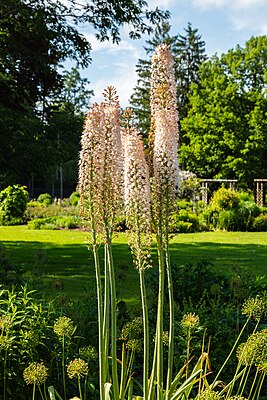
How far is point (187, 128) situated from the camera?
43.5m

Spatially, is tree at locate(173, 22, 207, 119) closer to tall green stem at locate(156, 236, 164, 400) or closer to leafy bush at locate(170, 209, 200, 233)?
leafy bush at locate(170, 209, 200, 233)

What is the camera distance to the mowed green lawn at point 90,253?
9570 millimetres

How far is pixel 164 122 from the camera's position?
2275mm

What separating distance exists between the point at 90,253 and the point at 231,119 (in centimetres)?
2866

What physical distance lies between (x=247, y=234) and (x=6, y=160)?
10950mm

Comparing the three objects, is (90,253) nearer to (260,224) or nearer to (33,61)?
(33,61)

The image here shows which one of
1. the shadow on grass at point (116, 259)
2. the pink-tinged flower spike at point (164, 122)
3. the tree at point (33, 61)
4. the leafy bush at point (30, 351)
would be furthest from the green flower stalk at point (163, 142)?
the tree at point (33, 61)

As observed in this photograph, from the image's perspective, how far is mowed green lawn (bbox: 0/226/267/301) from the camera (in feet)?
31.4

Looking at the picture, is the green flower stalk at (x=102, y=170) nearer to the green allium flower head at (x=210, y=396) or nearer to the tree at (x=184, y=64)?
the green allium flower head at (x=210, y=396)

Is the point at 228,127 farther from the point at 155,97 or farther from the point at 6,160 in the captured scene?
the point at 155,97

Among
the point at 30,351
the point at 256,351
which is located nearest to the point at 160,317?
the point at 256,351

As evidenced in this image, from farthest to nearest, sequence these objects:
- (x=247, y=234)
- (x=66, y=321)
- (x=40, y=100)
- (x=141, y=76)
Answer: (x=141, y=76) → (x=247, y=234) → (x=40, y=100) → (x=66, y=321)

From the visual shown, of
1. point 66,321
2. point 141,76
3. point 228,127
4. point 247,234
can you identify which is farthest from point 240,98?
→ point 66,321

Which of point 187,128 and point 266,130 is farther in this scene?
point 187,128
